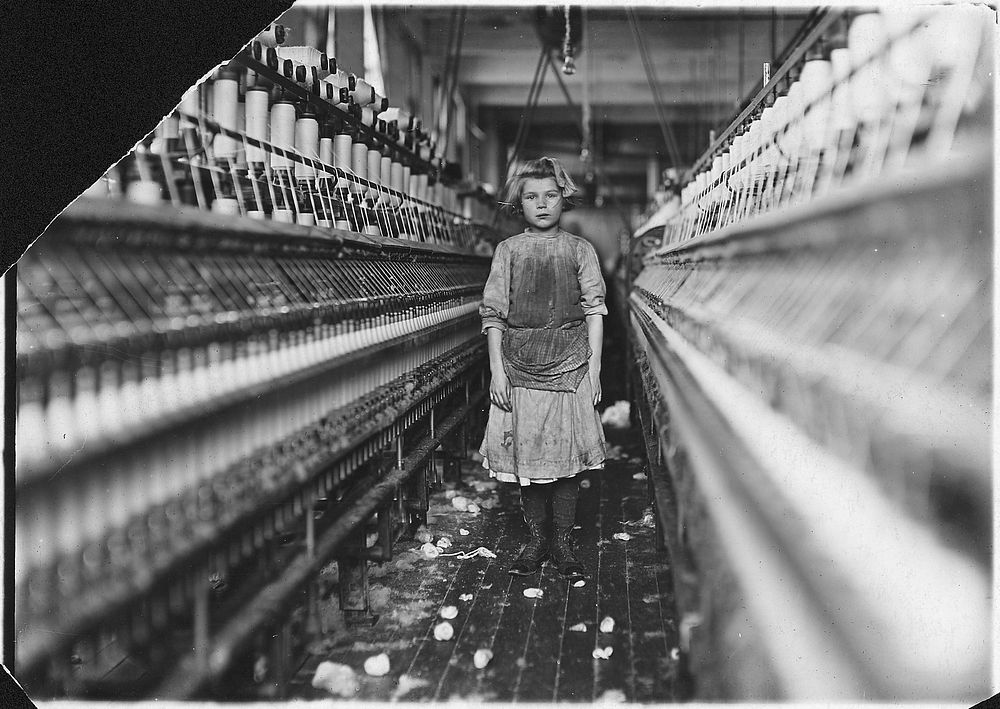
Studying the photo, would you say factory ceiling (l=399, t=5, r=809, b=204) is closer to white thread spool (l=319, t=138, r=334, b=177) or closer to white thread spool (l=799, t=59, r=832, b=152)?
white thread spool (l=319, t=138, r=334, b=177)

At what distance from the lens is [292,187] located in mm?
2826

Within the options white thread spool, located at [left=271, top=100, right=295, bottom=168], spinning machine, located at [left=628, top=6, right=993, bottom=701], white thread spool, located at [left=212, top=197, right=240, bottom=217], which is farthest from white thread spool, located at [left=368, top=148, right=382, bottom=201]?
spinning machine, located at [left=628, top=6, right=993, bottom=701]

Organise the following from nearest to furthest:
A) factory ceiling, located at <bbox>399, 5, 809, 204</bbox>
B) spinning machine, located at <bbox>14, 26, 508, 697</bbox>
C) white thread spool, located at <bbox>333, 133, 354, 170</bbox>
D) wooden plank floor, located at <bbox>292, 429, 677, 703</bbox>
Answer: spinning machine, located at <bbox>14, 26, 508, 697</bbox> < wooden plank floor, located at <bbox>292, 429, 677, 703</bbox> < white thread spool, located at <bbox>333, 133, 354, 170</bbox> < factory ceiling, located at <bbox>399, 5, 809, 204</bbox>

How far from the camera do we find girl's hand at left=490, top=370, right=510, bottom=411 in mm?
2857

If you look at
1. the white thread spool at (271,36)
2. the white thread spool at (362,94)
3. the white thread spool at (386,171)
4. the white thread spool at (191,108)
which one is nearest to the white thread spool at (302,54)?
the white thread spool at (271,36)

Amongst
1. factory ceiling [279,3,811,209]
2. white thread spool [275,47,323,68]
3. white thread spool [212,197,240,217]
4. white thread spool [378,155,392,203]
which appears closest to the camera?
white thread spool [212,197,240,217]

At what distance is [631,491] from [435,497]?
38.0 inches

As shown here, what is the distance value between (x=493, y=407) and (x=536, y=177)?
0.84 meters

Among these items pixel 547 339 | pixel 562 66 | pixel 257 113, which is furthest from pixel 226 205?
pixel 562 66

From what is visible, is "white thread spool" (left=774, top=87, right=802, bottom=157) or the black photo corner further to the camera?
"white thread spool" (left=774, top=87, right=802, bottom=157)

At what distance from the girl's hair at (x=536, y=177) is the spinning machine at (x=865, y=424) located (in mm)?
1037

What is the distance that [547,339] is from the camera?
285 cm

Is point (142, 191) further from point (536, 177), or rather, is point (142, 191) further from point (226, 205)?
point (536, 177)

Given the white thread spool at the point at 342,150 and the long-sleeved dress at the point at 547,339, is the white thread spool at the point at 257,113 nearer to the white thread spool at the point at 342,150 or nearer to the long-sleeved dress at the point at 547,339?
the white thread spool at the point at 342,150
